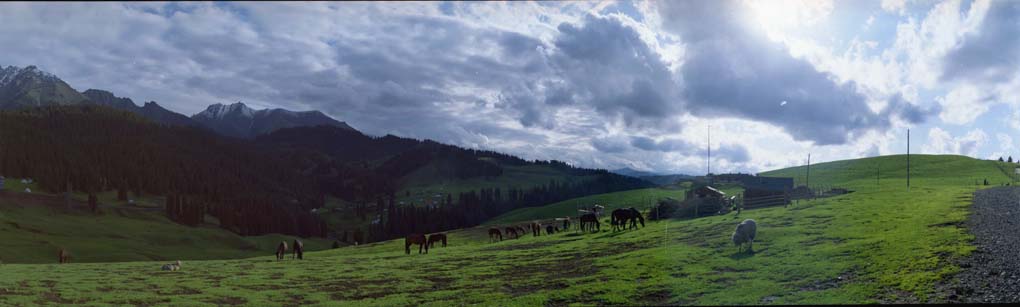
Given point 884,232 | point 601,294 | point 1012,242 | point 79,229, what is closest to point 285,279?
point 601,294

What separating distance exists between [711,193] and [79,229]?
13606 cm

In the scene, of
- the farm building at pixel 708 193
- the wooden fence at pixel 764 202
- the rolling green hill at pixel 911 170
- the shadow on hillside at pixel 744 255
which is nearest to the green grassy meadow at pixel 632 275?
the shadow on hillside at pixel 744 255

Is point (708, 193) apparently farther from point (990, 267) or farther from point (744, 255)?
point (990, 267)

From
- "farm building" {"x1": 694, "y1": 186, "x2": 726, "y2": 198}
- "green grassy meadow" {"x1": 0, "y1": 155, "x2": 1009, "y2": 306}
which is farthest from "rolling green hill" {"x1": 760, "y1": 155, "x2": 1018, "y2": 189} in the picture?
"green grassy meadow" {"x1": 0, "y1": 155, "x2": 1009, "y2": 306}

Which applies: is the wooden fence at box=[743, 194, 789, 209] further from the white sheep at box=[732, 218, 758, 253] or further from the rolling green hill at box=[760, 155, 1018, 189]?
the rolling green hill at box=[760, 155, 1018, 189]

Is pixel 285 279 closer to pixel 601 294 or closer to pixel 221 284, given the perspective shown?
pixel 221 284

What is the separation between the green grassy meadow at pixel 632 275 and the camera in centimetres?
2031

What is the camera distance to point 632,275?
25.3m

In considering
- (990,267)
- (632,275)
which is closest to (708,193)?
(632,275)

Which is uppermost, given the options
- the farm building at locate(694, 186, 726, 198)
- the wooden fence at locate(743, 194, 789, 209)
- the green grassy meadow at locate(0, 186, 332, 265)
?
the farm building at locate(694, 186, 726, 198)

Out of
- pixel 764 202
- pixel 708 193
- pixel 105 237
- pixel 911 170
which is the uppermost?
pixel 911 170

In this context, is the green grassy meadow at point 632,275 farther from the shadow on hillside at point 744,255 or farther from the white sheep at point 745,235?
the white sheep at point 745,235

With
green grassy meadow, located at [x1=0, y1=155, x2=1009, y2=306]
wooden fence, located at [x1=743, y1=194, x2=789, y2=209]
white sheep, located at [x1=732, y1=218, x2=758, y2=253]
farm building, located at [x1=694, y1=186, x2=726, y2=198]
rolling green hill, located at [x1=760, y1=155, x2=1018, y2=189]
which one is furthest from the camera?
rolling green hill, located at [x1=760, y1=155, x2=1018, y2=189]

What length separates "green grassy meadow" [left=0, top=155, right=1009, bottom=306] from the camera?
Result: 20312mm
